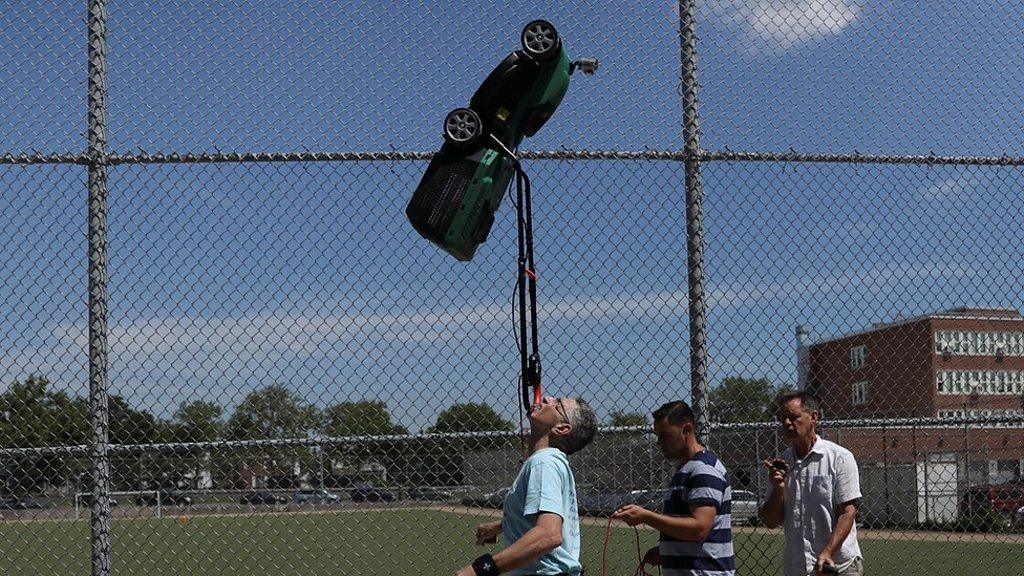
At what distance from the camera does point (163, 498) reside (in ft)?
22.0

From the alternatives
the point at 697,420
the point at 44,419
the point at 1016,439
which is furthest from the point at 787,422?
the point at 1016,439

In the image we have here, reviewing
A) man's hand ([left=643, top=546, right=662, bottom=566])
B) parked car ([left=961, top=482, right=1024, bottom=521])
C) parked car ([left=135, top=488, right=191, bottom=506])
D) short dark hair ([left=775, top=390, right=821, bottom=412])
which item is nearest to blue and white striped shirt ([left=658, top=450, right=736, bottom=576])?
man's hand ([left=643, top=546, right=662, bottom=566])

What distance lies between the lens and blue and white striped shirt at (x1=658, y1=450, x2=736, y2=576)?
502 cm

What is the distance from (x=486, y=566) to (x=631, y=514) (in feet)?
3.18

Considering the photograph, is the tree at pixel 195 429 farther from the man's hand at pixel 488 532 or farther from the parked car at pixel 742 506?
the parked car at pixel 742 506

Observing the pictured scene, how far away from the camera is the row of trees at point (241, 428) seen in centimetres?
536

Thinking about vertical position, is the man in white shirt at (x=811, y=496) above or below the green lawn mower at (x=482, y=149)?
below

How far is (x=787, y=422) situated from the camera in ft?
18.4

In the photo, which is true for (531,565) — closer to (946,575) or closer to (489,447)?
(489,447)

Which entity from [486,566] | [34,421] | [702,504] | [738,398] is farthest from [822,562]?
[34,421]

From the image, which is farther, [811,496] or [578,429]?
[811,496]

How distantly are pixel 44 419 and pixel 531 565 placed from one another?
2.81 m

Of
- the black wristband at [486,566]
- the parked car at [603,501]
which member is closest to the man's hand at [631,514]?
the black wristband at [486,566]

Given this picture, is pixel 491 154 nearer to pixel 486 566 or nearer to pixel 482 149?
pixel 482 149
